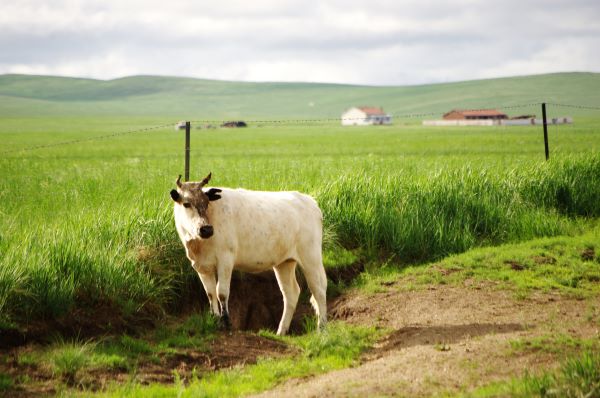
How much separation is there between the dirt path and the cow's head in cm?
246

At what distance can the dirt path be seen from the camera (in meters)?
6.51

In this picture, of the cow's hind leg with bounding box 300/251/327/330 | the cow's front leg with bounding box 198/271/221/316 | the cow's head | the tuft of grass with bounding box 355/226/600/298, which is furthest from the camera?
the tuft of grass with bounding box 355/226/600/298

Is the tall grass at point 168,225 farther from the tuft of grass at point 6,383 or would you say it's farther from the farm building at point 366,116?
the farm building at point 366,116

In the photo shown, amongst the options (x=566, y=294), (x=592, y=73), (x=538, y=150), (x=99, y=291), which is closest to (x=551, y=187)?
(x=566, y=294)

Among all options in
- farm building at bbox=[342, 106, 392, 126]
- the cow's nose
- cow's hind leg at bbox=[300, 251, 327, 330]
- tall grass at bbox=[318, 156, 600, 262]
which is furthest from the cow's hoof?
farm building at bbox=[342, 106, 392, 126]

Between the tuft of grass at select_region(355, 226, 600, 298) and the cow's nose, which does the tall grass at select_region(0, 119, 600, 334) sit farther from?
the cow's nose

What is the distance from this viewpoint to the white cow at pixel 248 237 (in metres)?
9.12

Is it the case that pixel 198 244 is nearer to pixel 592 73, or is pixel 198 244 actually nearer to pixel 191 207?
pixel 191 207

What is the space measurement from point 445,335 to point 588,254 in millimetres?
4823

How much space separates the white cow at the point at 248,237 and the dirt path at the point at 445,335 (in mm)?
881

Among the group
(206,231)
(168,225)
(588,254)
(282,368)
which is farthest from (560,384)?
(588,254)

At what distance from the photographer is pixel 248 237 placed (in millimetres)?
9562

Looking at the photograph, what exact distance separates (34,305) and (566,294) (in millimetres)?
7077

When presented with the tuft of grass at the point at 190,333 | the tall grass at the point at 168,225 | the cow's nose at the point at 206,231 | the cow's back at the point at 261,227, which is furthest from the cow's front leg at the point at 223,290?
the tall grass at the point at 168,225
